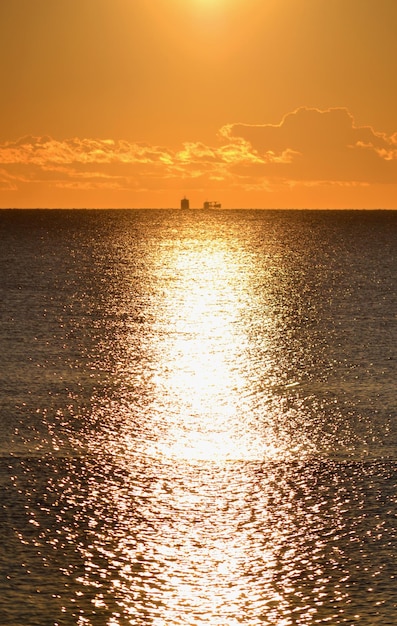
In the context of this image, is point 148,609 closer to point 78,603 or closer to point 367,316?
point 78,603

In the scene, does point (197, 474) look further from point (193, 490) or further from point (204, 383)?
point (204, 383)

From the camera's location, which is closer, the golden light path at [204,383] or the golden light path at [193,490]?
the golden light path at [193,490]

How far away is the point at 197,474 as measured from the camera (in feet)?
65.6

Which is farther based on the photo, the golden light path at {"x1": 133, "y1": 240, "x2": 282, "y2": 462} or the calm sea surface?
the golden light path at {"x1": 133, "y1": 240, "x2": 282, "y2": 462}

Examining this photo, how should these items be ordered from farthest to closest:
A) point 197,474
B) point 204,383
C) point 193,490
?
point 204,383 → point 197,474 → point 193,490

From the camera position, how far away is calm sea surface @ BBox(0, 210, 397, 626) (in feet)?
47.0

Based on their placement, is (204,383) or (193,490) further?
(204,383)

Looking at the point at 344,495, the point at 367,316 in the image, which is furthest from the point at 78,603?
the point at 367,316

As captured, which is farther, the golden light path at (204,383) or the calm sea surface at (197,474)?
the golden light path at (204,383)

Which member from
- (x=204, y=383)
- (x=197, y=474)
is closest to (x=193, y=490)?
(x=197, y=474)

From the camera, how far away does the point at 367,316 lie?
5097 centimetres

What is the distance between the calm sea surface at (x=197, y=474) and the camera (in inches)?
564

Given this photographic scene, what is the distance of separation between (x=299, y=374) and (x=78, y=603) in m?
18.4

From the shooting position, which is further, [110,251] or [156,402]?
[110,251]
